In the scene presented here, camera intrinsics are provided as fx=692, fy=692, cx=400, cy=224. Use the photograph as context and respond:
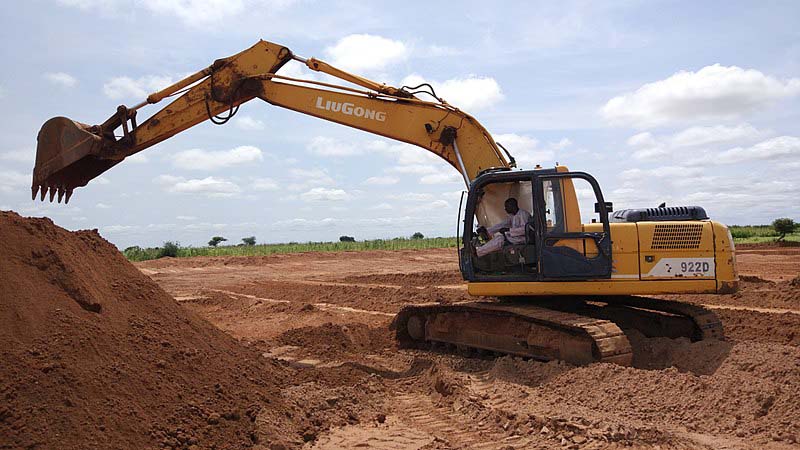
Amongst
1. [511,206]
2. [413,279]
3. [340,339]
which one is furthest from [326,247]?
[511,206]

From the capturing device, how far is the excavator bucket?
373 inches

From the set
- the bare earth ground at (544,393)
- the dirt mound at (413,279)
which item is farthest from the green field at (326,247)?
the bare earth ground at (544,393)

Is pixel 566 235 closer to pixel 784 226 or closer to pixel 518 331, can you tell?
pixel 518 331

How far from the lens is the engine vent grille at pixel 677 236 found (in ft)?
26.9

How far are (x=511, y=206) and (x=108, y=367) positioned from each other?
5000mm

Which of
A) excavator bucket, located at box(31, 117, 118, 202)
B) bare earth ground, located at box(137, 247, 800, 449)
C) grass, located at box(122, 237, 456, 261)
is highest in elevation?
excavator bucket, located at box(31, 117, 118, 202)

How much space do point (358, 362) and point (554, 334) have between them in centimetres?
256

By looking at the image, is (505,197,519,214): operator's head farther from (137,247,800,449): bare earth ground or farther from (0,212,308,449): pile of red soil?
(0,212,308,449): pile of red soil

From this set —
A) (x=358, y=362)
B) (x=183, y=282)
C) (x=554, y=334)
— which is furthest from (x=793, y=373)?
(x=183, y=282)

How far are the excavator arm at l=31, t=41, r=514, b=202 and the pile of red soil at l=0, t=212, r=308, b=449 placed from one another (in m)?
2.52

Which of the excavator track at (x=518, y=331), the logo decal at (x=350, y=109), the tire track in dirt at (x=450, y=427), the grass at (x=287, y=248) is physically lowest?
the tire track in dirt at (x=450, y=427)

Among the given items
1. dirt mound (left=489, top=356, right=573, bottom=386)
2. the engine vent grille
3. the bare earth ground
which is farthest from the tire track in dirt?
the engine vent grille

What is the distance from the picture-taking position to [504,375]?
7.67 metres

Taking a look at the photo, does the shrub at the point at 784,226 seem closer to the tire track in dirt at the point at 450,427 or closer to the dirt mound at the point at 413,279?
the dirt mound at the point at 413,279
